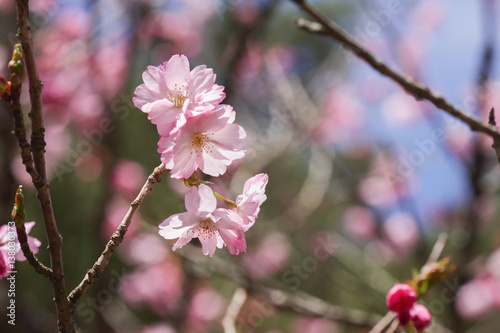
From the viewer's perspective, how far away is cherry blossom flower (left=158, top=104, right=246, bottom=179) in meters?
0.72

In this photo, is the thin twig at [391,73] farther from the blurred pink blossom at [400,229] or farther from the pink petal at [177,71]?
the blurred pink blossom at [400,229]

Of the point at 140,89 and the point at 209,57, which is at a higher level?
the point at 209,57

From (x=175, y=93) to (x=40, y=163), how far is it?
0.24m

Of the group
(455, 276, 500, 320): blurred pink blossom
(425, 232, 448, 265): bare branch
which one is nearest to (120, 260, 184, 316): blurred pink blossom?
(455, 276, 500, 320): blurred pink blossom

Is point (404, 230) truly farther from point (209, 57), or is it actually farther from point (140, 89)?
point (140, 89)

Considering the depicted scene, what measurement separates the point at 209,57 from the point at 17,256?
3.53 meters

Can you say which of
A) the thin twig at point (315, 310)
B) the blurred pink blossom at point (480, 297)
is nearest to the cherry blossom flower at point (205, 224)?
the thin twig at point (315, 310)

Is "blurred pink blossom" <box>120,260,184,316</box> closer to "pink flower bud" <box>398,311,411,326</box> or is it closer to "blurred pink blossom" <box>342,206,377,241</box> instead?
"blurred pink blossom" <box>342,206,377,241</box>

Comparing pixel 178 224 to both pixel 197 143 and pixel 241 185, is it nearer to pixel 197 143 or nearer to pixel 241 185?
pixel 197 143

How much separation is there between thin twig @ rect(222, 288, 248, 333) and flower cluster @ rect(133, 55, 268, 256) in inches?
17.6

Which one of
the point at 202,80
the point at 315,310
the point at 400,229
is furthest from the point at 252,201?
the point at 400,229

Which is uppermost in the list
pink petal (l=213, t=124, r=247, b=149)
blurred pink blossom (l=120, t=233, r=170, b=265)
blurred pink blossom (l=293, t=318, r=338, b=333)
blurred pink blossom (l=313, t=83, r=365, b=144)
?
blurred pink blossom (l=313, t=83, r=365, b=144)

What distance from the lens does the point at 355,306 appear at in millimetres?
5270

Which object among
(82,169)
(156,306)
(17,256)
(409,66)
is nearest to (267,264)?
(156,306)
